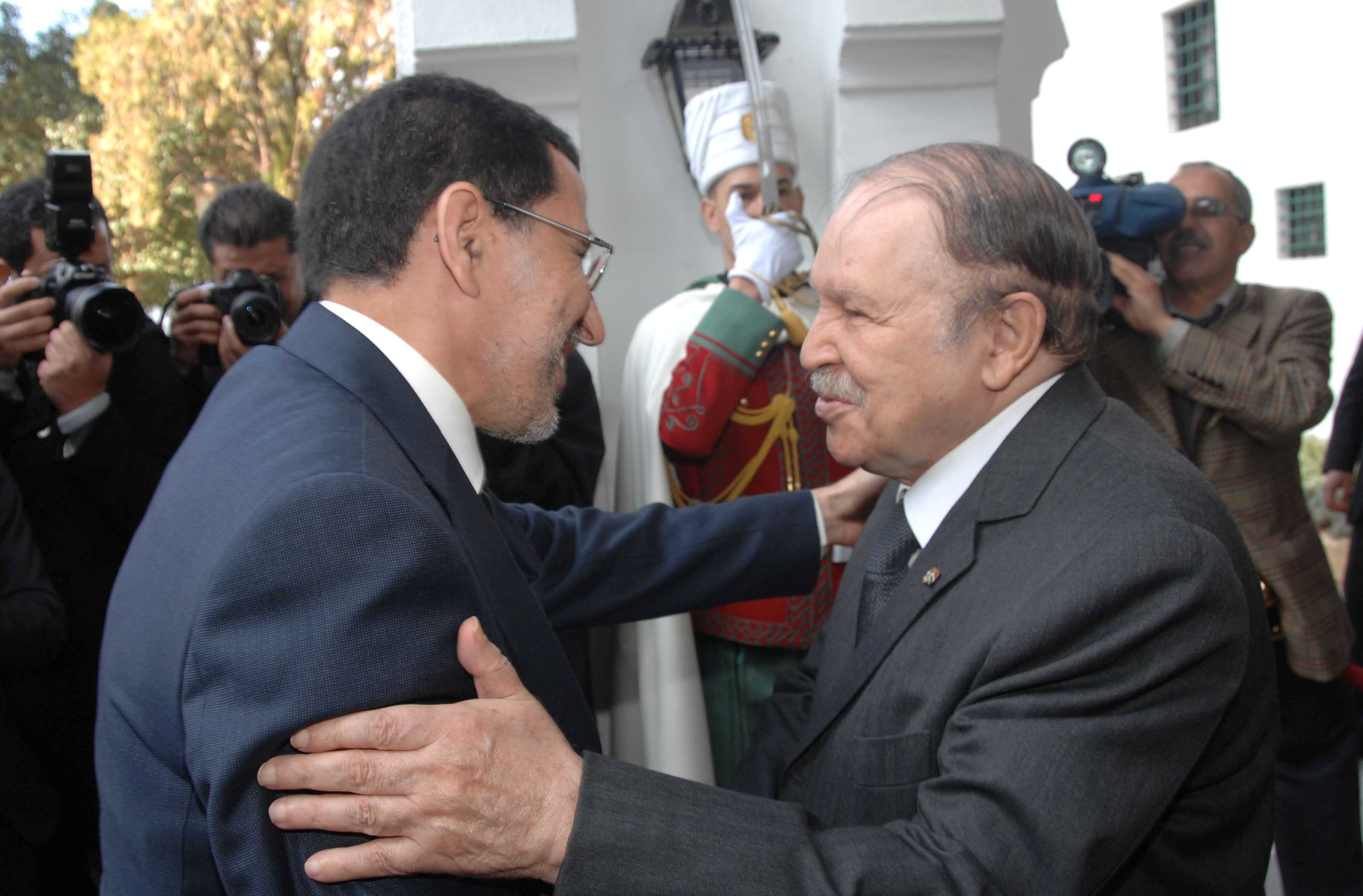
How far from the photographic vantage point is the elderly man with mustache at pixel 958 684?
1078mm

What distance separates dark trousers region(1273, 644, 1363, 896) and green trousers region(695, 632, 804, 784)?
1.46 meters

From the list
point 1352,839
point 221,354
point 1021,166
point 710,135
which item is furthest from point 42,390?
point 1352,839

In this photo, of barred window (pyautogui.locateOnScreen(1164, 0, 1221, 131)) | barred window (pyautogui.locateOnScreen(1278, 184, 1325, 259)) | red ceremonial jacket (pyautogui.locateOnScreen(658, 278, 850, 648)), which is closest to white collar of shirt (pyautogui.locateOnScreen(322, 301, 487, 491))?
red ceremonial jacket (pyautogui.locateOnScreen(658, 278, 850, 648))

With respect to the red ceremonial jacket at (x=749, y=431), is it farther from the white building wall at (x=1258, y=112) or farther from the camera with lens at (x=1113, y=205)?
the white building wall at (x=1258, y=112)

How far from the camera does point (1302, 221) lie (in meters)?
14.5

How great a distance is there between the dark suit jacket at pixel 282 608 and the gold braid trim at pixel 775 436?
131 centimetres

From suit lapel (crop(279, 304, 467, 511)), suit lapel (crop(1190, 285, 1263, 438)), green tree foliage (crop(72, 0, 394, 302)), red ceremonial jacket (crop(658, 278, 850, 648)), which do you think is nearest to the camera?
suit lapel (crop(279, 304, 467, 511))

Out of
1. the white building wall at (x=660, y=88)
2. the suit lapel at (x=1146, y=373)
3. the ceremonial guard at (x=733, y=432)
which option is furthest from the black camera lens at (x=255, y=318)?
the suit lapel at (x=1146, y=373)

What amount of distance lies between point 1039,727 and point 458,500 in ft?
2.47

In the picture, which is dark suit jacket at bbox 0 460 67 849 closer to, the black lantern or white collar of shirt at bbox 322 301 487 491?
white collar of shirt at bbox 322 301 487 491

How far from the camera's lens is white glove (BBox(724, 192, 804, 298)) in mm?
2744

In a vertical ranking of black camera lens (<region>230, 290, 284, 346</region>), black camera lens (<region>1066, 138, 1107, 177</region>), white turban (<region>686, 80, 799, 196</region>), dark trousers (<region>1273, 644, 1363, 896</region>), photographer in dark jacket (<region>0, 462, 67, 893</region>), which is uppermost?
white turban (<region>686, 80, 799, 196</region>)

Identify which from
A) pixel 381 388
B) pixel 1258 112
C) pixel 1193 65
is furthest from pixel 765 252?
pixel 1193 65

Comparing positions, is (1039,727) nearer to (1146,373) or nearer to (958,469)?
(958,469)
